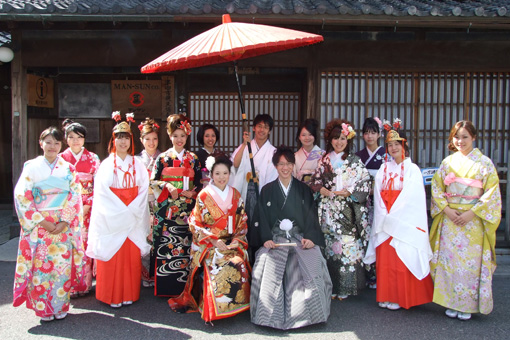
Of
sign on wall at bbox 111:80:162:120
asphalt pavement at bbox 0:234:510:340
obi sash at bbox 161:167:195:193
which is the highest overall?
sign on wall at bbox 111:80:162:120

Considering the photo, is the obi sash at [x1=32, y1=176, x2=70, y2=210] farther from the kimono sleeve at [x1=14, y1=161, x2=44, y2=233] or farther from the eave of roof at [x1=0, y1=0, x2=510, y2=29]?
the eave of roof at [x1=0, y1=0, x2=510, y2=29]

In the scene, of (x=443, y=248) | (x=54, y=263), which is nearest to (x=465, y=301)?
(x=443, y=248)

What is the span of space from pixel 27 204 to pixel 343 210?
3.15 m

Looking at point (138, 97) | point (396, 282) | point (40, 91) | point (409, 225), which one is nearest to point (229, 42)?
point (409, 225)

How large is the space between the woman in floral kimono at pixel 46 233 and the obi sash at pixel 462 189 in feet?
12.2

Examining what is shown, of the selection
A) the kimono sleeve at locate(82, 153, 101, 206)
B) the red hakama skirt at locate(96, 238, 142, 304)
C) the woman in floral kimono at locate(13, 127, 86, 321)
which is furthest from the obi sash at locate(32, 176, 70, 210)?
the red hakama skirt at locate(96, 238, 142, 304)

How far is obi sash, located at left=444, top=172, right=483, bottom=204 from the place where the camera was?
4.09 m

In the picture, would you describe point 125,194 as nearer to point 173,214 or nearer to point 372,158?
point 173,214

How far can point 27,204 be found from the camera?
3.95 m

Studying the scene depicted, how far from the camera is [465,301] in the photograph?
4059mm

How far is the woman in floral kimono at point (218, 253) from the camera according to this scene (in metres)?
3.95

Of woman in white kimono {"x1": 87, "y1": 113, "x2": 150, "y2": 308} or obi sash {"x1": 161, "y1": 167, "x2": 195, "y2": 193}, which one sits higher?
obi sash {"x1": 161, "y1": 167, "x2": 195, "y2": 193}

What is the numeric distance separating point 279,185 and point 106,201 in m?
1.79

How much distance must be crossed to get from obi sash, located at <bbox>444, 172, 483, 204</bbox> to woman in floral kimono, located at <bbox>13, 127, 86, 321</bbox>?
12.2 ft
